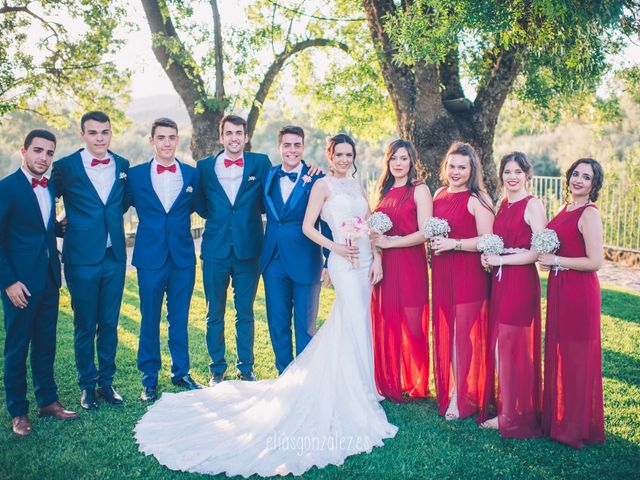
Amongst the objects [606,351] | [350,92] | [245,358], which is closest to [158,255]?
[245,358]

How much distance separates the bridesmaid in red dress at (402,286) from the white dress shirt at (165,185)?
192 centimetres

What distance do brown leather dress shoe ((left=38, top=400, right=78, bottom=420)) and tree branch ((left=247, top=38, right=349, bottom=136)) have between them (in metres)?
8.26

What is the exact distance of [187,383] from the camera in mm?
5422

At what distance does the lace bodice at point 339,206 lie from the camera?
4.91 meters

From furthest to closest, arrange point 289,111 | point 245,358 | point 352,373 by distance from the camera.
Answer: point 289,111 < point 245,358 < point 352,373

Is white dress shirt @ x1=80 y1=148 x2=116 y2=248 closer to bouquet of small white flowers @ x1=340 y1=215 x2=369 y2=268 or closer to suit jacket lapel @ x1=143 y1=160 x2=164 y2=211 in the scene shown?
suit jacket lapel @ x1=143 y1=160 x2=164 y2=211

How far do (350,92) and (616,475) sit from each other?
11.3 meters

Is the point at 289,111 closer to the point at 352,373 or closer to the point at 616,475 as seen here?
the point at 352,373

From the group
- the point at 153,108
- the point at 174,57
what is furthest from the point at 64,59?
the point at 153,108

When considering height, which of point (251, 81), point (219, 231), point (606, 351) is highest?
point (251, 81)

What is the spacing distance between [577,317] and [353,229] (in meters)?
1.91

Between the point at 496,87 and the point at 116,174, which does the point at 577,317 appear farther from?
the point at 496,87

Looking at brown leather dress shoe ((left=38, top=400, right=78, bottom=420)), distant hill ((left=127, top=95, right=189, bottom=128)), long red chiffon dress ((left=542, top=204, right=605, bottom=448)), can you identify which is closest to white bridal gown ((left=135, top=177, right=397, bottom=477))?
brown leather dress shoe ((left=38, top=400, right=78, bottom=420))

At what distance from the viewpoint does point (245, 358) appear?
18.4ft
